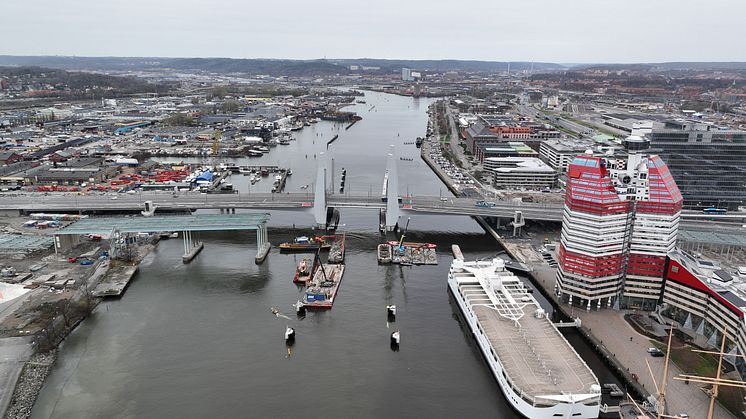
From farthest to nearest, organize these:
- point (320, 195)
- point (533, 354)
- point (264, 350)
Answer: point (320, 195), point (264, 350), point (533, 354)

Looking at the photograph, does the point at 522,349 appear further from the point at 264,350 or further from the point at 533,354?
the point at 264,350

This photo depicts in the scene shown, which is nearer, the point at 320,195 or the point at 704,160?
the point at 320,195

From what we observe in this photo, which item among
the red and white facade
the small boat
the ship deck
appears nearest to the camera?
the ship deck

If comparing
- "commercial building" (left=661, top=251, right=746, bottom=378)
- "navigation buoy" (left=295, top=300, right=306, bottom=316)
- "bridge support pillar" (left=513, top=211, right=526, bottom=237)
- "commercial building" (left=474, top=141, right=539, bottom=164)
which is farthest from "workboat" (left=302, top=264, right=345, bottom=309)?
"commercial building" (left=474, top=141, right=539, bottom=164)

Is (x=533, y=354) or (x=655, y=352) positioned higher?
(x=533, y=354)

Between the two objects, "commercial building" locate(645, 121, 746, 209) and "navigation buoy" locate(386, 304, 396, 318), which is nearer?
"navigation buoy" locate(386, 304, 396, 318)

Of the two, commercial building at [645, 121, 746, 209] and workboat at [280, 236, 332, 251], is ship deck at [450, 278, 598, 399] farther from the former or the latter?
commercial building at [645, 121, 746, 209]

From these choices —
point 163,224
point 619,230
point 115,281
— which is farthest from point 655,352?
point 163,224

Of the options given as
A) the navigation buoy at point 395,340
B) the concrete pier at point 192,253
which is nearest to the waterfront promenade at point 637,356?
the navigation buoy at point 395,340
